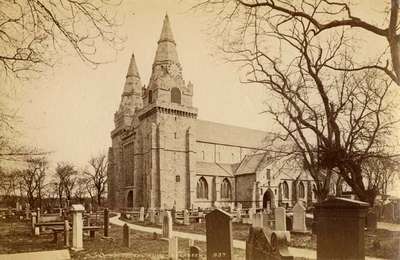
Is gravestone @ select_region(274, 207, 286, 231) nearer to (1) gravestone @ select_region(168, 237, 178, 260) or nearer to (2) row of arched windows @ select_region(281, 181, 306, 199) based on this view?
(1) gravestone @ select_region(168, 237, 178, 260)

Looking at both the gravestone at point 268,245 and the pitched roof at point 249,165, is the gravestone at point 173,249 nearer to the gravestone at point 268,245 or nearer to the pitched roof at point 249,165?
the gravestone at point 268,245

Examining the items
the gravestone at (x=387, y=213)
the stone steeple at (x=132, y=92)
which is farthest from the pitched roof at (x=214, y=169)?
the gravestone at (x=387, y=213)

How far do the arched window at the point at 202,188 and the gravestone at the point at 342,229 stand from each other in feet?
89.2

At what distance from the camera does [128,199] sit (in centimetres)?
3481

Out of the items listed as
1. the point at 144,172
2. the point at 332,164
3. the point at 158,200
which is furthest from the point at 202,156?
the point at 332,164

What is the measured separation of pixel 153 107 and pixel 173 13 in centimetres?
2313

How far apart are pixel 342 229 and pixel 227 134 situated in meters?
35.9

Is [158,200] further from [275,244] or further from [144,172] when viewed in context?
[275,244]

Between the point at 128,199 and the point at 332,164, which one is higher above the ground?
the point at 332,164

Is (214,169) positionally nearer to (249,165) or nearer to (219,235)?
(249,165)

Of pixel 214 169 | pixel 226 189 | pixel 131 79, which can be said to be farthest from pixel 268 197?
pixel 131 79

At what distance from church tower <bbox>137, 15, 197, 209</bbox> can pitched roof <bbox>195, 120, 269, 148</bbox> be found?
23.9 feet

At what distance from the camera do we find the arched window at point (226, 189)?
35656 millimetres

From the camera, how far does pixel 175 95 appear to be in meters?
31.0
